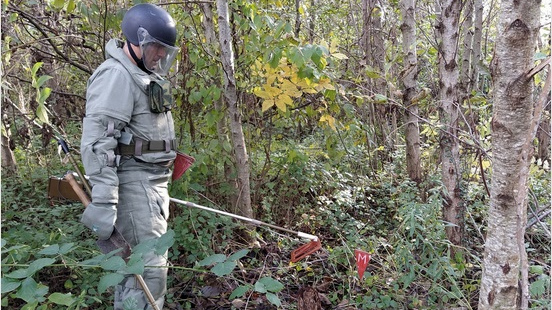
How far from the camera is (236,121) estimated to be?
403cm

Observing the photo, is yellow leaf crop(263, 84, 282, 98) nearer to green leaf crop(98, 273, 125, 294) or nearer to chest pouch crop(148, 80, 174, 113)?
chest pouch crop(148, 80, 174, 113)

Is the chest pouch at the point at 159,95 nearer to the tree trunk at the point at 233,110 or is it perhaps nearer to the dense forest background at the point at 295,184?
the dense forest background at the point at 295,184

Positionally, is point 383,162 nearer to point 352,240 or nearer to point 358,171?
point 358,171

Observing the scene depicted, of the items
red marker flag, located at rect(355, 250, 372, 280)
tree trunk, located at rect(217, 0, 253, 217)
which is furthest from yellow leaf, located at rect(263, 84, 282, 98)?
red marker flag, located at rect(355, 250, 372, 280)

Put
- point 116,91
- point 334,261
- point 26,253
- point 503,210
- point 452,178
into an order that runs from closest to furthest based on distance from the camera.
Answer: point 503,210, point 116,91, point 26,253, point 452,178, point 334,261

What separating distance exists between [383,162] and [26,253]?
4119 millimetres

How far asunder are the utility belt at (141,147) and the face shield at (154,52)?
19.9 inches

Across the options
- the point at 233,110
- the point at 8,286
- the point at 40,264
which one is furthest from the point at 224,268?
the point at 233,110

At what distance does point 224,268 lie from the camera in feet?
6.38

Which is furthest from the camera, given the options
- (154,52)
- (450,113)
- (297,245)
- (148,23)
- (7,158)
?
(7,158)

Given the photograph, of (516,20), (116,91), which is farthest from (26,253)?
(516,20)

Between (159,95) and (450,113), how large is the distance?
7.32ft

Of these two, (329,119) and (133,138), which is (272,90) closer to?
(329,119)

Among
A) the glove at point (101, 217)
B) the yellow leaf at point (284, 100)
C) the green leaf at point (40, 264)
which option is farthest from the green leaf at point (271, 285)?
the yellow leaf at point (284, 100)
